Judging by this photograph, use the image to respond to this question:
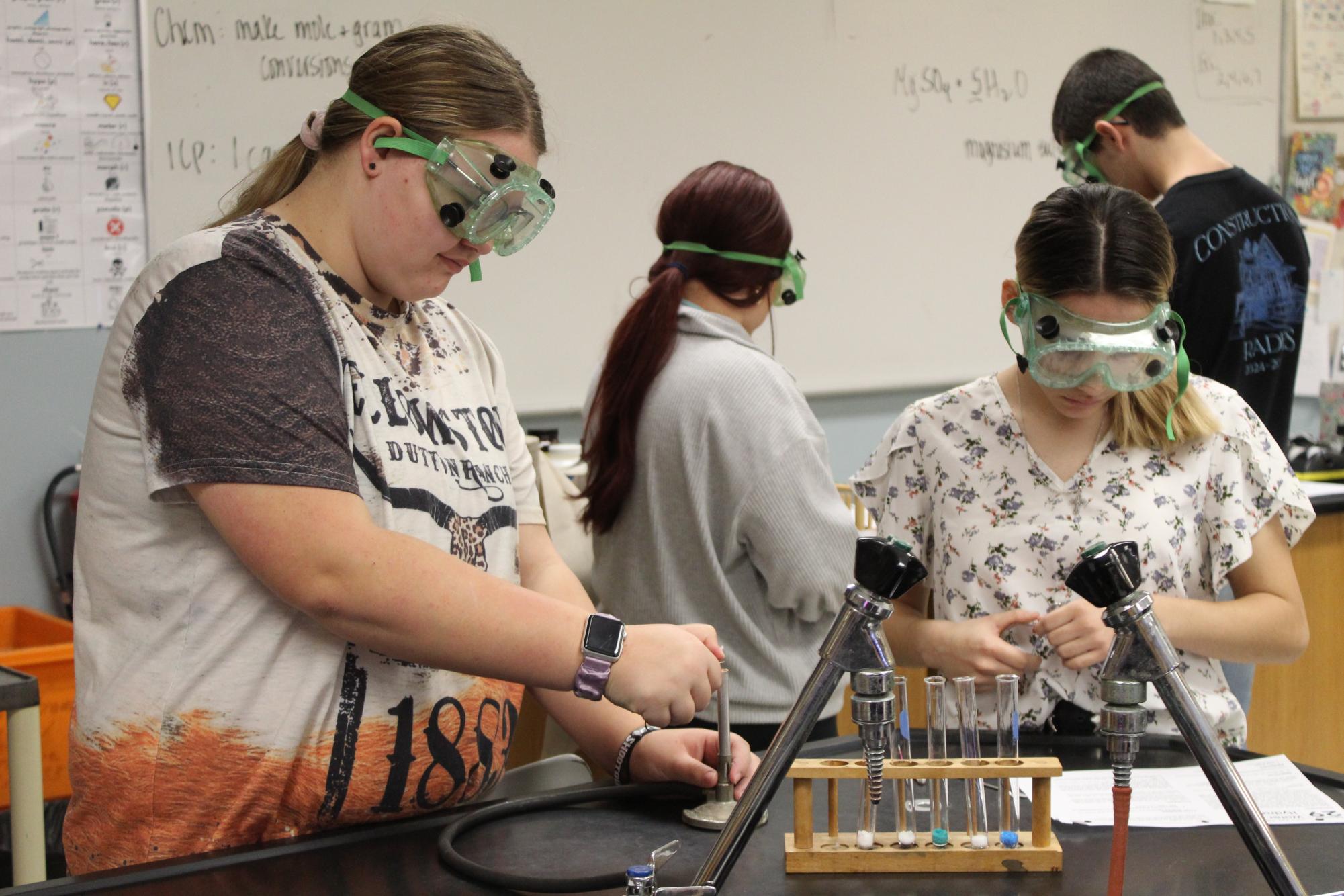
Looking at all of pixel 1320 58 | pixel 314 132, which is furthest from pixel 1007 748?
pixel 1320 58

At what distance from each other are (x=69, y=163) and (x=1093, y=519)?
7.27ft

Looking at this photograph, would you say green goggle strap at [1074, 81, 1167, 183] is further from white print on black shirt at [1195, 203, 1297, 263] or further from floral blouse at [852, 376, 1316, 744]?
floral blouse at [852, 376, 1316, 744]

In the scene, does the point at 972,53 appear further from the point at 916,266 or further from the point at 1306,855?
the point at 1306,855

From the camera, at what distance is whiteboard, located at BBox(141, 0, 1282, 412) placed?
289 centimetres

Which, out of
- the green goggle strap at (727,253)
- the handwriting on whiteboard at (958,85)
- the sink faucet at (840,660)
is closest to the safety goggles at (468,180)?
the sink faucet at (840,660)

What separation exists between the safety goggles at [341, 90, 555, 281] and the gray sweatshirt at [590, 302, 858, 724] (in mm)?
928

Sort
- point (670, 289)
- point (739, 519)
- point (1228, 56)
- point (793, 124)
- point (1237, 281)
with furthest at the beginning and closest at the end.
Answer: point (1228, 56)
point (793, 124)
point (1237, 281)
point (670, 289)
point (739, 519)

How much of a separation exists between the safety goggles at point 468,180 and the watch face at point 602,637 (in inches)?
15.4

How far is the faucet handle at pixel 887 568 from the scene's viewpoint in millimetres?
868

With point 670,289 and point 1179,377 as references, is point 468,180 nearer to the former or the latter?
point 1179,377

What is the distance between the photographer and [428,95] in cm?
120

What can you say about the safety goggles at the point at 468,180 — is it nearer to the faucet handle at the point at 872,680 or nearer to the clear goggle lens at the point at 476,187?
the clear goggle lens at the point at 476,187

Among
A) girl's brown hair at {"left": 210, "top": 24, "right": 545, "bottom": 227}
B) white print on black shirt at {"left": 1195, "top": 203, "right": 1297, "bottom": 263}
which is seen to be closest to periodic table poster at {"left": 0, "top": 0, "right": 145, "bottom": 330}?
girl's brown hair at {"left": 210, "top": 24, "right": 545, "bottom": 227}

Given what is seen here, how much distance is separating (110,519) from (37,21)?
1.93m
